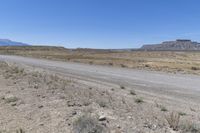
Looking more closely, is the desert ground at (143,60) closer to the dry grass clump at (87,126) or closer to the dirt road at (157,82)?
the dirt road at (157,82)

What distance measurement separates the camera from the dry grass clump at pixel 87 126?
626cm

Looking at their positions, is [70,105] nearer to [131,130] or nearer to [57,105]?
[57,105]

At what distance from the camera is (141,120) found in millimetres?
7504

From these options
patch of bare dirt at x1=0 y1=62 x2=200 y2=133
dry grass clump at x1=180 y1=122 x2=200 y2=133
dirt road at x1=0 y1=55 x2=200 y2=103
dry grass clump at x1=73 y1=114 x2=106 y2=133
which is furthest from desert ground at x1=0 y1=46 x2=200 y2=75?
dry grass clump at x1=73 y1=114 x2=106 y2=133

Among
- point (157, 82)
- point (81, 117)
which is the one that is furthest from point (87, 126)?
point (157, 82)

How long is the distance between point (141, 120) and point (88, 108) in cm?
171


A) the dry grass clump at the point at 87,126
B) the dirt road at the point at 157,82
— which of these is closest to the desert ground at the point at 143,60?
the dirt road at the point at 157,82

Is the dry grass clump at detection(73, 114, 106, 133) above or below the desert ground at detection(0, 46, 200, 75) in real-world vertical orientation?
above

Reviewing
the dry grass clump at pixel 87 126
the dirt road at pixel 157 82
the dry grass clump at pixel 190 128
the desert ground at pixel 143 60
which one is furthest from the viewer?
the desert ground at pixel 143 60

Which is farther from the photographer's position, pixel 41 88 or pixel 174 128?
pixel 41 88

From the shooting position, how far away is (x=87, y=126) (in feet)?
20.9

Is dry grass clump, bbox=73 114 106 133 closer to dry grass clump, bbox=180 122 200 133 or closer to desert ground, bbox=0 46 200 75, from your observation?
dry grass clump, bbox=180 122 200 133

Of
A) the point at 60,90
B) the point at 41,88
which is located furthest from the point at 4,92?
the point at 60,90

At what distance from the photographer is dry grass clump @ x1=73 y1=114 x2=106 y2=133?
A: 6.26 metres
